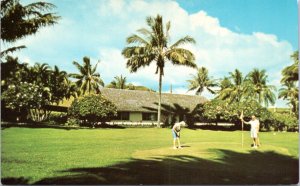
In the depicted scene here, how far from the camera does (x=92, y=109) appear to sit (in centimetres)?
2962

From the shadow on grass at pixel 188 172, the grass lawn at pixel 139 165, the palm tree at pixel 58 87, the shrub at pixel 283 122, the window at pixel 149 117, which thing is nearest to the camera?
the shadow on grass at pixel 188 172

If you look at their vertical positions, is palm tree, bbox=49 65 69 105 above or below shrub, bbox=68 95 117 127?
above

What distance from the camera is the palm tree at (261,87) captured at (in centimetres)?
4066

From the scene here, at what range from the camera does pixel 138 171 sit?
10.8 metres

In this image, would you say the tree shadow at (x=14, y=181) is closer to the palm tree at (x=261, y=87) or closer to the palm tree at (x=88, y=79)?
the palm tree at (x=88, y=79)

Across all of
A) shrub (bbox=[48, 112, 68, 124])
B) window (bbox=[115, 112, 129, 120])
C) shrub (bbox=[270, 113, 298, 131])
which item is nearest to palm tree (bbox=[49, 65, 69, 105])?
shrub (bbox=[48, 112, 68, 124])

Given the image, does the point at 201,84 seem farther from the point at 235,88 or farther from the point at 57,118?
the point at 57,118

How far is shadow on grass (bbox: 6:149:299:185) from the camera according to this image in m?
9.97

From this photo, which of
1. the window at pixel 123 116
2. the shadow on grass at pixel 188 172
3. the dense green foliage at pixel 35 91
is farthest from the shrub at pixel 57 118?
the shadow on grass at pixel 188 172

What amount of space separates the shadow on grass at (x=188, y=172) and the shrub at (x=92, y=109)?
17.2 m

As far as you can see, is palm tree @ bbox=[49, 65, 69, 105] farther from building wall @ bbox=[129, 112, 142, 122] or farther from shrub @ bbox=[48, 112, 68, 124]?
building wall @ bbox=[129, 112, 142, 122]

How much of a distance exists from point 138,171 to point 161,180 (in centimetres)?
85

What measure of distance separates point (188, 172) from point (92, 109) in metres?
19.6

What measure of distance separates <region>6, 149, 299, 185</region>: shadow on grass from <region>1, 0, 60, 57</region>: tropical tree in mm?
6021
